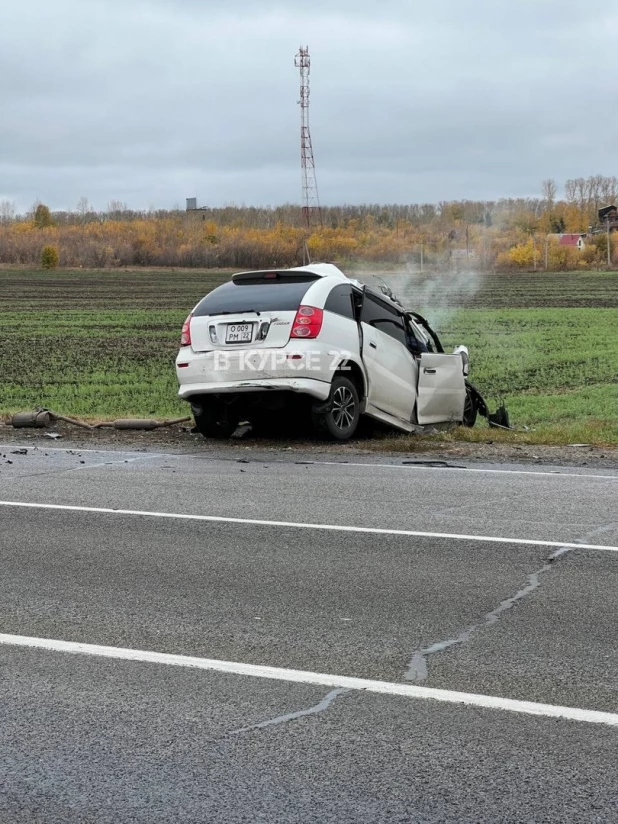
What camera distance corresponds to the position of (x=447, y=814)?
3.52 metres

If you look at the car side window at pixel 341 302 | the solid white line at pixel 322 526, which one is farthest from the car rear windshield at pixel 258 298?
the solid white line at pixel 322 526

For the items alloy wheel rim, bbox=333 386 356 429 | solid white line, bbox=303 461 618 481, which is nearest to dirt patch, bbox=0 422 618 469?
alloy wheel rim, bbox=333 386 356 429

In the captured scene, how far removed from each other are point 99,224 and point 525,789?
6259 inches

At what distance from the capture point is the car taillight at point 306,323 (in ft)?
40.1

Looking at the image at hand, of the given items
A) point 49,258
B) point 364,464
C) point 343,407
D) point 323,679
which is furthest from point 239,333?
point 49,258

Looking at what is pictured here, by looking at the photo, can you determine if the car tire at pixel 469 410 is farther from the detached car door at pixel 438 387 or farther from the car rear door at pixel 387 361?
the car rear door at pixel 387 361

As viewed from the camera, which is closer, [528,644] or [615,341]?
[528,644]

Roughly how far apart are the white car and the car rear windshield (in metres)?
0.01

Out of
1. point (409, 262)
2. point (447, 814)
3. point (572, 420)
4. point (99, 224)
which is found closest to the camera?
point (447, 814)

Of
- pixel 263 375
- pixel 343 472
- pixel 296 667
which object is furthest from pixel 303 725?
pixel 263 375

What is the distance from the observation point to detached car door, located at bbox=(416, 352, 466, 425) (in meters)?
13.8

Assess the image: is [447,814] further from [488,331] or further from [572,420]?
[488,331]

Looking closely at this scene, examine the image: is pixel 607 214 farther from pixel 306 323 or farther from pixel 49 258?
pixel 49 258

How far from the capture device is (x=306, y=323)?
40.1 ft
